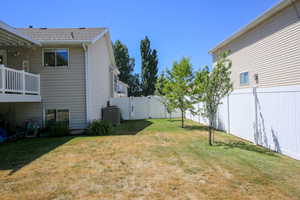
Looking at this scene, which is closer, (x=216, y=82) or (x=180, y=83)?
(x=216, y=82)

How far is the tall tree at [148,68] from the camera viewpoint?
2919 centimetres

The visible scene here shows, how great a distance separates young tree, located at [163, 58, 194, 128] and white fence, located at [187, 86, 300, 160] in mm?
3342

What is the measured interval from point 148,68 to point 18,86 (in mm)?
22644

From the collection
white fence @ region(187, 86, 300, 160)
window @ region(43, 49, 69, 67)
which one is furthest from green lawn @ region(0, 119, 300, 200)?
window @ region(43, 49, 69, 67)

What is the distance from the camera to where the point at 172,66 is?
11.2m

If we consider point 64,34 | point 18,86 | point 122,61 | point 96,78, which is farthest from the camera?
point 122,61

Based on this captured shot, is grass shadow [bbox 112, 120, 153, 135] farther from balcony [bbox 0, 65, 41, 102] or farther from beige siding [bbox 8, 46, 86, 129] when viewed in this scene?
balcony [bbox 0, 65, 41, 102]

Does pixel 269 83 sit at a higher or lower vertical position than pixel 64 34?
lower

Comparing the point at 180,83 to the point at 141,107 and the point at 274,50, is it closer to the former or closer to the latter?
the point at 274,50

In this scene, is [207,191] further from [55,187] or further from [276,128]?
[276,128]

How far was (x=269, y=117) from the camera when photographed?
555 cm

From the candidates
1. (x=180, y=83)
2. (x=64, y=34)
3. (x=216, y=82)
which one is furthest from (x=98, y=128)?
(x=216, y=82)

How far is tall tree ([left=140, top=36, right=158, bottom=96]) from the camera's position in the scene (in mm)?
29188

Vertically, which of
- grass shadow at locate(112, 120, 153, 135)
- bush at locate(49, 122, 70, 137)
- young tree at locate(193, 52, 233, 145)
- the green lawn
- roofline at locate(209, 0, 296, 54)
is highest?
roofline at locate(209, 0, 296, 54)
